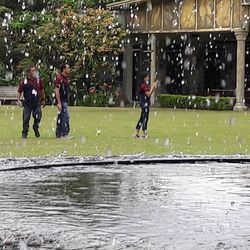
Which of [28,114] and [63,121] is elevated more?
[28,114]

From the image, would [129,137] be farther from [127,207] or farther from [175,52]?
[175,52]

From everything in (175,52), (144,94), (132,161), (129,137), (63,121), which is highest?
(175,52)

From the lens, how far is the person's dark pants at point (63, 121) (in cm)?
1956

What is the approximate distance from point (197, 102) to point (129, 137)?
57.9ft

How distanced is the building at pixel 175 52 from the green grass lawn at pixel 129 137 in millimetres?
9730

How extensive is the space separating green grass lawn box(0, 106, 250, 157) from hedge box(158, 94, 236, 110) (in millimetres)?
5883

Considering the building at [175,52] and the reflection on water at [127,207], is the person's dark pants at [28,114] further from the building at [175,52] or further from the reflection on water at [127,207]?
the building at [175,52]

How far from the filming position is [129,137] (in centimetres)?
2042

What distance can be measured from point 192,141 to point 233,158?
5.83 m

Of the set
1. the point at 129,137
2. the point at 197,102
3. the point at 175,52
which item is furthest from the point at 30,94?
the point at 175,52

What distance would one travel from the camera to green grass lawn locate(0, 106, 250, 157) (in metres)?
16.8

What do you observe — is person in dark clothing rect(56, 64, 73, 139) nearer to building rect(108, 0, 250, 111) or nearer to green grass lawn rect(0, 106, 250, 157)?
green grass lawn rect(0, 106, 250, 157)

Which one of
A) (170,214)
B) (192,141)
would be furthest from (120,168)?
(192,141)

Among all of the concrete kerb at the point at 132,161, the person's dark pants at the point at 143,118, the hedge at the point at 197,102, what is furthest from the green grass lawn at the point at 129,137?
the hedge at the point at 197,102
